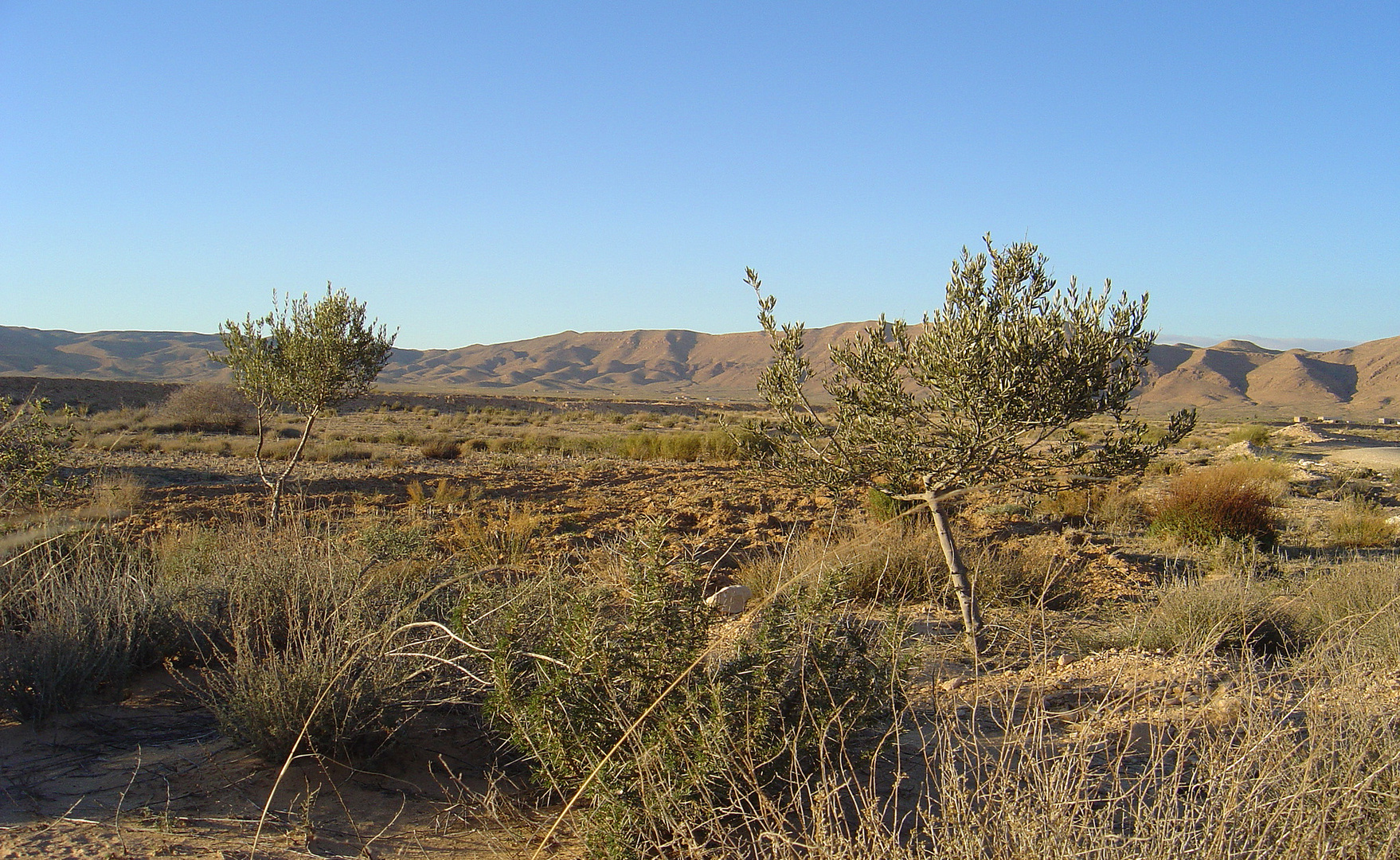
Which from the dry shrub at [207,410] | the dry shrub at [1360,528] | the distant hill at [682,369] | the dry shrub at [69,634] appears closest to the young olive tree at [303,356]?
the dry shrub at [69,634]

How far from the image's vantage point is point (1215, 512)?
1203 centimetres

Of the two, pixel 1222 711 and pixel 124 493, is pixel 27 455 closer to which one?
pixel 124 493

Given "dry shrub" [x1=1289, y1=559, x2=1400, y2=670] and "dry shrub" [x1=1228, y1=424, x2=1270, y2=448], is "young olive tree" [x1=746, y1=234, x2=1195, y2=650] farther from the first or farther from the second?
"dry shrub" [x1=1228, y1=424, x2=1270, y2=448]

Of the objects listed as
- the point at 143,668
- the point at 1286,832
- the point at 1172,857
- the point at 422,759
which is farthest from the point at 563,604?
the point at 143,668

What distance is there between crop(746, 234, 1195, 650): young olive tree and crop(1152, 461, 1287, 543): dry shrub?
6557mm

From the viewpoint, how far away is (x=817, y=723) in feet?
10.6

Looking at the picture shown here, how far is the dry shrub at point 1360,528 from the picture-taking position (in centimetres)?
1250

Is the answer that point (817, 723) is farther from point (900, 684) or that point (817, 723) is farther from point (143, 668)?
point (143, 668)

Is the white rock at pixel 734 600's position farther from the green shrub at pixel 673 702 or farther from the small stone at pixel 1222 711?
the green shrub at pixel 673 702

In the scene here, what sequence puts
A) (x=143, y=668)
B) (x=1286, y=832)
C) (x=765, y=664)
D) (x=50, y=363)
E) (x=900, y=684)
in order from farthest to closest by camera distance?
(x=50, y=363)
(x=143, y=668)
(x=900, y=684)
(x=765, y=664)
(x=1286, y=832)

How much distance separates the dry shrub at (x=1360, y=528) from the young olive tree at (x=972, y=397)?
8850 mm

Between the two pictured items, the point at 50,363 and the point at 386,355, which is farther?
the point at 50,363

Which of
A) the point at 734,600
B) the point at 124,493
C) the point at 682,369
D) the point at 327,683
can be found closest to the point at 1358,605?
the point at 734,600

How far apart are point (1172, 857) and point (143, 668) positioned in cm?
612
